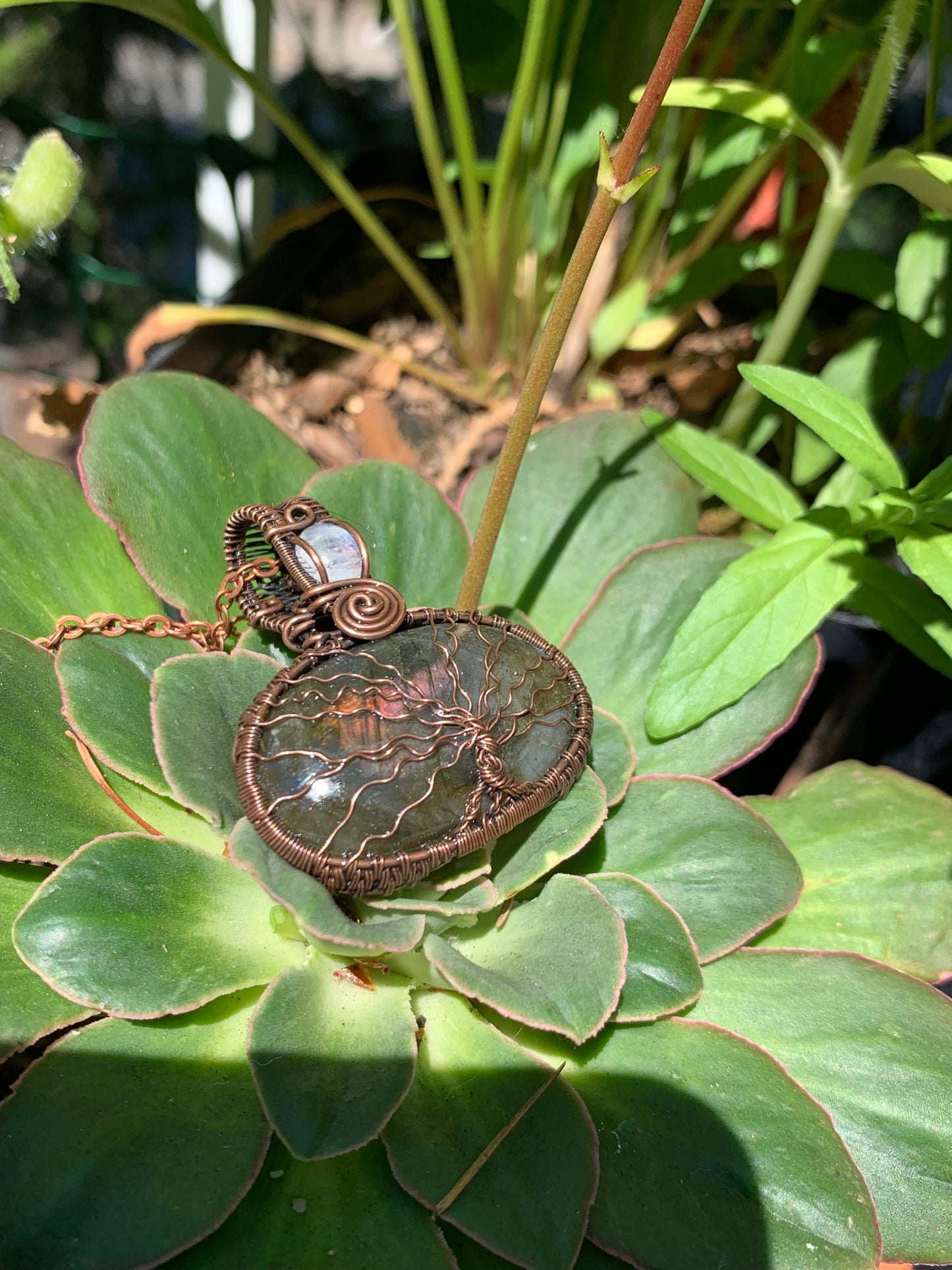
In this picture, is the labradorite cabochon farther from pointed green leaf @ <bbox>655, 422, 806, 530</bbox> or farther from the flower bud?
the flower bud

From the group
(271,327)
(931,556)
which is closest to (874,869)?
(931,556)

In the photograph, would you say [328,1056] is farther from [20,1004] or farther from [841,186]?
[841,186]

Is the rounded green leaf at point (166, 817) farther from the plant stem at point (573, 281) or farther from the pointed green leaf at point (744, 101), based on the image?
the pointed green leaf at point (744, 101)

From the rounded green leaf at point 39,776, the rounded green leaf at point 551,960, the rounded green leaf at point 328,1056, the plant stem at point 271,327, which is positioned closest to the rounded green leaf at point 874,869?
the rounded green leaf at point 551,960

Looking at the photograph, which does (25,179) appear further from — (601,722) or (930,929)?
(930,929)

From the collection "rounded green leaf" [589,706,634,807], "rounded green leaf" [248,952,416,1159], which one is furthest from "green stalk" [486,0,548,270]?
"rounded green leaf" [248,952,416,1159]

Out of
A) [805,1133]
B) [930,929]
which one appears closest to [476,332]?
[930,929]

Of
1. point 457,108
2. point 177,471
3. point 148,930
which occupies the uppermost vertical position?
point 457,108
